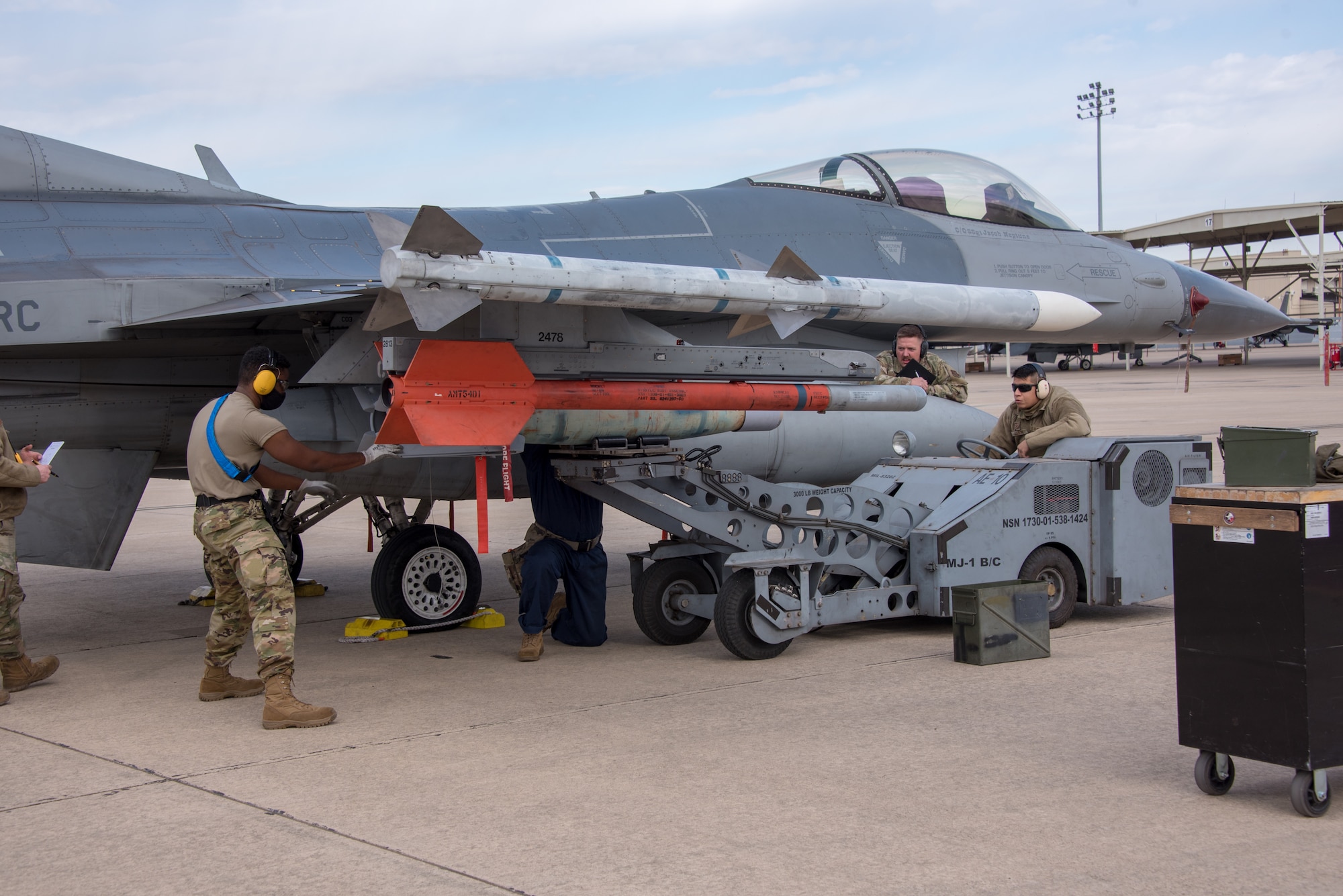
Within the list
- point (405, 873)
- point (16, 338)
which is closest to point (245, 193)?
point (16, 338)

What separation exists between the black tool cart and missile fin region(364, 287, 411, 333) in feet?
12.3

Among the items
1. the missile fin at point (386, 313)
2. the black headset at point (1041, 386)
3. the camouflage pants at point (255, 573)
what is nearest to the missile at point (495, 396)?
the missile fin at point (386, 313)

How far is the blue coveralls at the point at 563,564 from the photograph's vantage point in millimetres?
7070

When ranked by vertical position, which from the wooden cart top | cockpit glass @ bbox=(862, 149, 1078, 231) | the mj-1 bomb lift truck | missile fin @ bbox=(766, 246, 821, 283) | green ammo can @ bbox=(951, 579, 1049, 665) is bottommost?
green ammo can @ bbox=(951, 579, 1049, 665)

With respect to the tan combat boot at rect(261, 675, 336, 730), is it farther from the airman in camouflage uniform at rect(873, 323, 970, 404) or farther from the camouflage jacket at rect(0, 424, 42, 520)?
the airman in camouflage uniform at rect(873, 323, 970, 404)

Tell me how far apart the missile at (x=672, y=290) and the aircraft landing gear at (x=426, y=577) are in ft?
8.63

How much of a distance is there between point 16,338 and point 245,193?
243 centimetres

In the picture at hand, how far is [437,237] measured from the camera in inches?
214

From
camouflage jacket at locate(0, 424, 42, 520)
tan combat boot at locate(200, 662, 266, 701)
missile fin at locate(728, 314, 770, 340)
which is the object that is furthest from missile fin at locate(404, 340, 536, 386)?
camouflage jacket at locate(0, 424, 42, 520)

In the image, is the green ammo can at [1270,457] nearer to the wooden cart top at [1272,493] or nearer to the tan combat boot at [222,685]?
the wooden cart top at [1272,493]

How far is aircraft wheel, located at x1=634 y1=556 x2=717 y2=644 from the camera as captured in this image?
729cm

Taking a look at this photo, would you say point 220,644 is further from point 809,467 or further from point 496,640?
point 809,467

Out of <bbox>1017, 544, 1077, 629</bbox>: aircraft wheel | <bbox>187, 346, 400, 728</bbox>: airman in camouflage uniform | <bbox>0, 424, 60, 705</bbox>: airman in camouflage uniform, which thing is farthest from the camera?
<bbox>1017, 544, 1077, 629</bbox>: aircraft wheel

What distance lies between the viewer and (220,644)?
604cm
